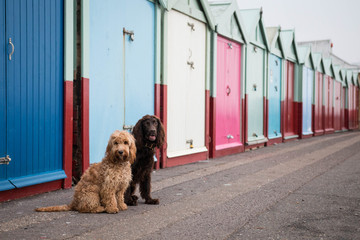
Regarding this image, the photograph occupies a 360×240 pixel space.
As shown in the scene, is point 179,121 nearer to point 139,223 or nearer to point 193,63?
point 193,63

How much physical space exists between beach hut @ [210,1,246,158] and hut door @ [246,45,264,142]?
794 millimetres

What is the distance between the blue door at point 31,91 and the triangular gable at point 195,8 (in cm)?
358

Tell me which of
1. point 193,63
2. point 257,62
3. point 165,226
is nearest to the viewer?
point 165,226

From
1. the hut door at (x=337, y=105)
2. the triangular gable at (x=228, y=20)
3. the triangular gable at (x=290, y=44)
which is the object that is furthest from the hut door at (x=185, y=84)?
the hut door at (x=337, y=105)

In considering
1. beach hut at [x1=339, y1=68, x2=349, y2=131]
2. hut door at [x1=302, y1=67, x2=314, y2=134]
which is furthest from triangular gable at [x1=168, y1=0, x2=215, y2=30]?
beach hut at [x1=339, y1=68, x2=349, y2=131]

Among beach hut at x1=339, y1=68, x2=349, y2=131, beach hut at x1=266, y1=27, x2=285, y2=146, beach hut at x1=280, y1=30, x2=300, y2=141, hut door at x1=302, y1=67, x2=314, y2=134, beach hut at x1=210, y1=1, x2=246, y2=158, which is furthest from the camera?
beach hut at x1=339, y1=68, x2=349, y2=131

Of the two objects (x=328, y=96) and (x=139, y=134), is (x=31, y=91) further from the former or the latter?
(x=328, y=96)

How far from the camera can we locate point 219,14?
12.3 meters

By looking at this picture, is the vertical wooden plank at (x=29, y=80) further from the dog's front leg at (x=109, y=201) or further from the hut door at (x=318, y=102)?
the hut door at (x=318, y=102)

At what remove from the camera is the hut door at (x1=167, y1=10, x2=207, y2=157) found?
383 inches

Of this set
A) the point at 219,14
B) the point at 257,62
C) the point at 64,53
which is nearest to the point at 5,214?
the point at 64,53

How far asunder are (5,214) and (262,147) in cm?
1207

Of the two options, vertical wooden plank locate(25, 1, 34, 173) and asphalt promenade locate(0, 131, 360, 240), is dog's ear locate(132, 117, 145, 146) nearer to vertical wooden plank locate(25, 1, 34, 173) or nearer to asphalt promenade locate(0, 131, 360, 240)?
asphalt promenade locate(0, 131, 360, 240)

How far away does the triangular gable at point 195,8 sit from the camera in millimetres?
9584
